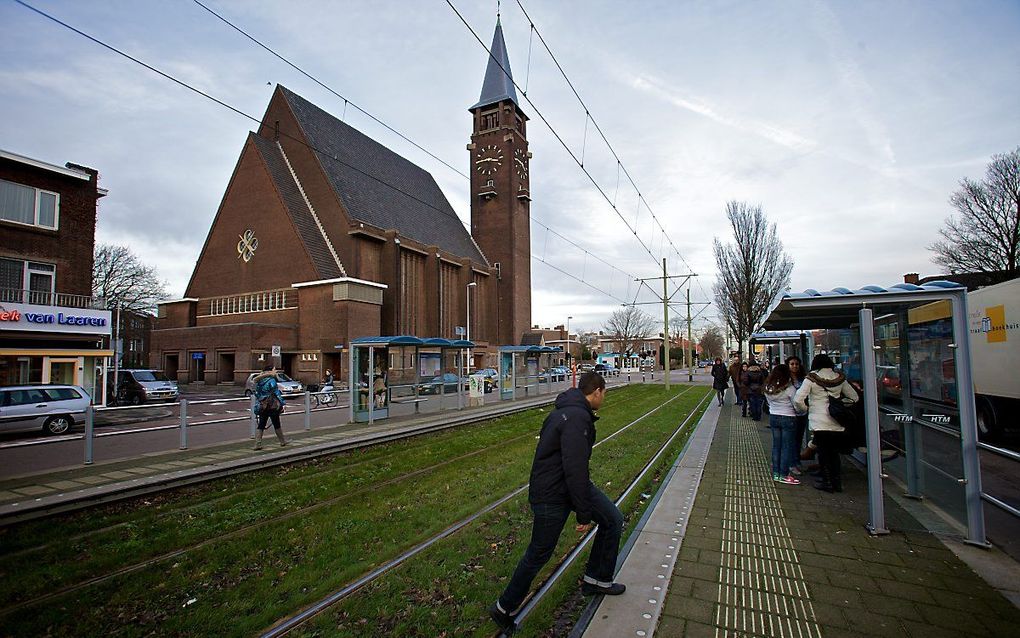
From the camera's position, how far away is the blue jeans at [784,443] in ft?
23.9

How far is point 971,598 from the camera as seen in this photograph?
3.72 meters

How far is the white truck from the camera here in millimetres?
10531

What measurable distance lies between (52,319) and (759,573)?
31202mm

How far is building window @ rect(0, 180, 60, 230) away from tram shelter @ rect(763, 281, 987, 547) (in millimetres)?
31741

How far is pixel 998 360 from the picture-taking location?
11086 mm

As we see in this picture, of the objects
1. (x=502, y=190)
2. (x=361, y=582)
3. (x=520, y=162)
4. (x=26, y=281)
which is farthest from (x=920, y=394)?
(x=520, y=162)

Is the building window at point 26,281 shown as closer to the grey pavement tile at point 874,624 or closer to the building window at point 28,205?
the building window at point 28,205

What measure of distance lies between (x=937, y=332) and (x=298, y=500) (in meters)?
7.97

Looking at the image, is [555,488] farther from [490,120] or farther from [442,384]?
[490,120]

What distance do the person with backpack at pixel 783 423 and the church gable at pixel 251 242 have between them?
4268cm

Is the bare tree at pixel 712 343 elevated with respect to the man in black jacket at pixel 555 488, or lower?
elevated

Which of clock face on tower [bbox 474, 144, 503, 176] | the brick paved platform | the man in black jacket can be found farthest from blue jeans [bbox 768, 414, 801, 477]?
clock face on tower [bbox 474, 144, 503, 176]

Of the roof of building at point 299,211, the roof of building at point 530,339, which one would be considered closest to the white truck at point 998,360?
the roof of building at point 299,211

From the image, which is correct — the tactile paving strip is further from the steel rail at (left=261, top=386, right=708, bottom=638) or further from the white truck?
the white truck
